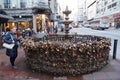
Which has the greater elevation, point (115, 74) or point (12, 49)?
point (12, 49)

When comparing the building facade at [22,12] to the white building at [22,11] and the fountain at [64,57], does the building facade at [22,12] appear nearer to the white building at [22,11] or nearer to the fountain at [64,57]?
the white building at [22,11]

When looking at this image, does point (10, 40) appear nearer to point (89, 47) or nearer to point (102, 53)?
point (89, 47)

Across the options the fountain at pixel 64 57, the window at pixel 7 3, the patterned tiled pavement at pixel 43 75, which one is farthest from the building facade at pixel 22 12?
the fountain at pixel 64 57

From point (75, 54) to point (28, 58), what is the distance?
2089 millimetres

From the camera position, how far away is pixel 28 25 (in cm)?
2908

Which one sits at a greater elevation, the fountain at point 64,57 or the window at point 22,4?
the window at point 22,4

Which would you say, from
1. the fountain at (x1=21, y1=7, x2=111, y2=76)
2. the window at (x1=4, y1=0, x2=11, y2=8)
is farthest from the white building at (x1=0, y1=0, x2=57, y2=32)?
the fountain at (x1=21, y1=7, x2=111, y2=76)

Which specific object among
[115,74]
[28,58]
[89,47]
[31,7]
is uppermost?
[31,7]

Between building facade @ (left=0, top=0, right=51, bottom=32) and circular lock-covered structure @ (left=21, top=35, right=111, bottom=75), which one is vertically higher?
building facade @ (left=0, top=0, right=51, bottom=32)

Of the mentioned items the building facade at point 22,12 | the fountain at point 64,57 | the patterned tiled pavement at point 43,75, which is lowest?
the patterned tiled pavement at point 43,75

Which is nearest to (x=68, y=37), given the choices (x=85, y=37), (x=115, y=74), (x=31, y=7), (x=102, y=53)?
(x=85, y=37)

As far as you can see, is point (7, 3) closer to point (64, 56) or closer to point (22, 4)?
point (22, 4)

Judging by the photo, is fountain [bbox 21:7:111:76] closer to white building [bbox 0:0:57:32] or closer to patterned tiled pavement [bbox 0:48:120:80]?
patterned tiled pavement [bbox 0:48:120:80]

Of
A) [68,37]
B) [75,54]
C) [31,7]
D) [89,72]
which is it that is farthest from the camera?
[31,7]
